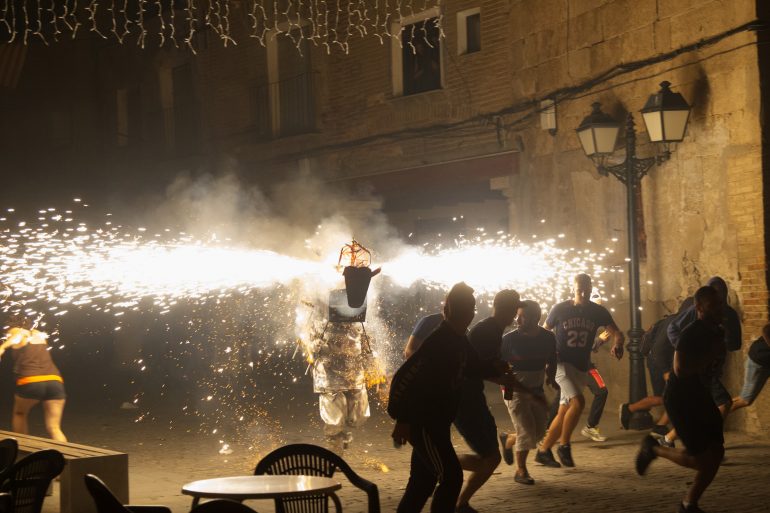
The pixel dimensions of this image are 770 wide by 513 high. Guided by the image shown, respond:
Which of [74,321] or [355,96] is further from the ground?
[355,96]

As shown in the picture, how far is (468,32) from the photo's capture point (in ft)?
56.5

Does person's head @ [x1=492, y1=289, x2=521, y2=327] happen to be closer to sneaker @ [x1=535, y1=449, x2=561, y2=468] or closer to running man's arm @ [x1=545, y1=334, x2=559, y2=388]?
running man's arm @ [x1=545, y1=334, x2=559, y2=388]

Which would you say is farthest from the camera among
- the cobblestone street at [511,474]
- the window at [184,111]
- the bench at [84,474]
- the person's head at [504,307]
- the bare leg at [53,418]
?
the window at [184,111]

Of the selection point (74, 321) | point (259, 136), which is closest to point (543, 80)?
point (259, 136)

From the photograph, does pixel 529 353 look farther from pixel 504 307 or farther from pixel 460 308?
pixel 460 308

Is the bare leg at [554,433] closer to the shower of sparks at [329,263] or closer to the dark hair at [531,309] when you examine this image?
the dark hair at [531,309]

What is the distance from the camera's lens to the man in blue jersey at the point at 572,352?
34.0 feet

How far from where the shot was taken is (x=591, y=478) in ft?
31.6

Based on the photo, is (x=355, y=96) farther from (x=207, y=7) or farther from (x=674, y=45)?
(x=674, y=45)

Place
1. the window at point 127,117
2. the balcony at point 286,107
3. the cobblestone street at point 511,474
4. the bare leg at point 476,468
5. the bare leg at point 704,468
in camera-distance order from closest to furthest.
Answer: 1. the bare leg at point 704,468
2. the bare leg at point 476,468
3. the cobblestone street at point 511,474
4. the balcony at point 286,107
5. the window at point 127,117

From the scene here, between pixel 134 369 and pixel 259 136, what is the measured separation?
537 cm

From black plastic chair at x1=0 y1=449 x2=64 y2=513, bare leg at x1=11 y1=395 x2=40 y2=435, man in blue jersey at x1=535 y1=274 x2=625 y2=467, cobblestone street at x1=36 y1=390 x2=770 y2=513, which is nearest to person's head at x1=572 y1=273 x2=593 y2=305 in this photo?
man in blue jersey at x1=535 y1=274 x2=625 y2=467

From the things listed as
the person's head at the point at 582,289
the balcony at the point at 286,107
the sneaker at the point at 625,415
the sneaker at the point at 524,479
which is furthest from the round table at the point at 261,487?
the balcony at the point at 286,107

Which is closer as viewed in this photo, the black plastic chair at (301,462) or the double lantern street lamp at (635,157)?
the black plastic chair at (301,462)
